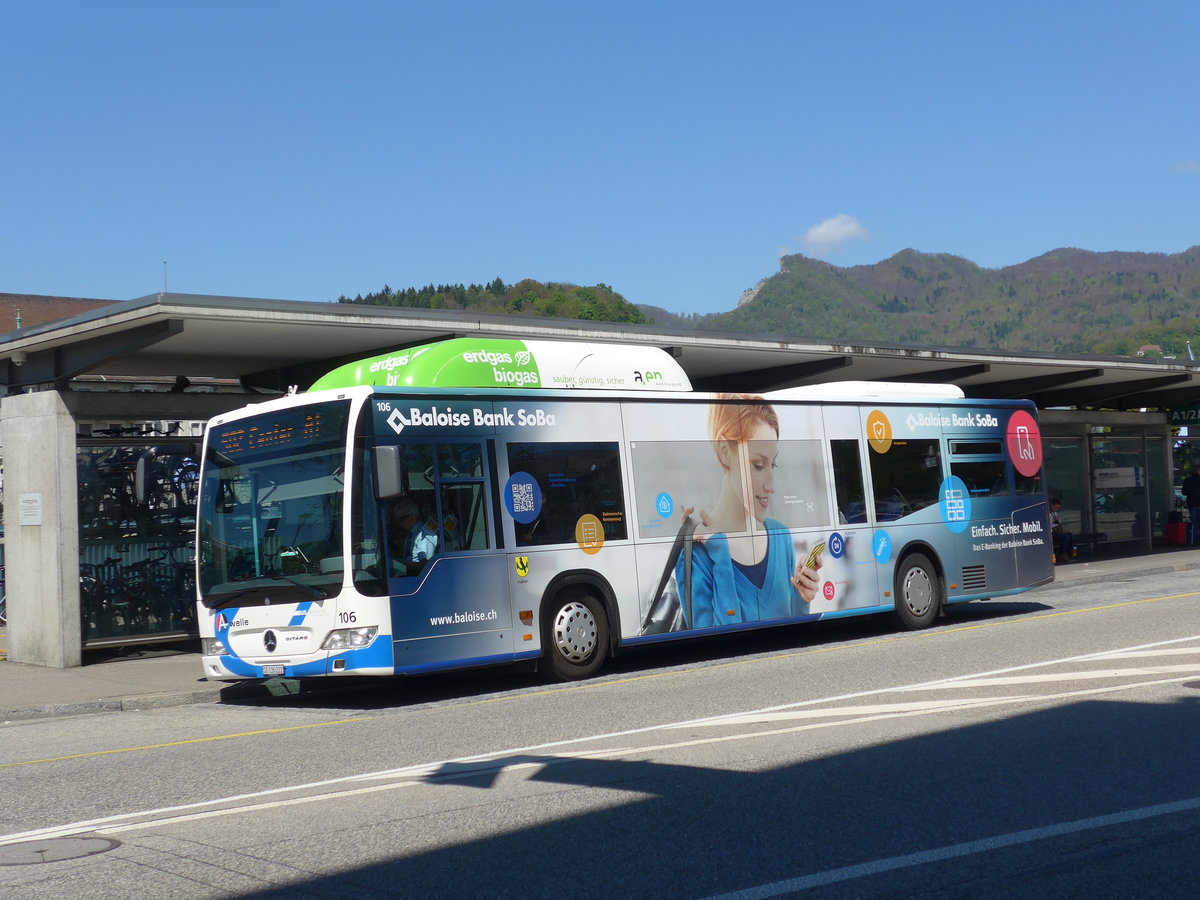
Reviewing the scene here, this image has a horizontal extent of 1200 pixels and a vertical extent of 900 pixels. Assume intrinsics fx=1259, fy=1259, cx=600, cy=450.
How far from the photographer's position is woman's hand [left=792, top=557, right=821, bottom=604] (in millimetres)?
15102

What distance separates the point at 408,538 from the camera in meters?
11.6

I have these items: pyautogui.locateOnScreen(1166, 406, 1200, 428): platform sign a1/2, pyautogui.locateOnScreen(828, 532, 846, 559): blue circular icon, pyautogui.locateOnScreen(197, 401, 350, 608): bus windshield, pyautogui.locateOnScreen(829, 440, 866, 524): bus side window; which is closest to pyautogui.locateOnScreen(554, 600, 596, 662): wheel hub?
pyautogui.locateOnScreen(197, 401, 350, 608): bus windshield

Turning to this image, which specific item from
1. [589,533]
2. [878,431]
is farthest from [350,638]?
[878,431]

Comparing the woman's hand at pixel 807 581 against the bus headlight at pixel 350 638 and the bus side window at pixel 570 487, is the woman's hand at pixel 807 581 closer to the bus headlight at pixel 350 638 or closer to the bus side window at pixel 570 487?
the bus side window at pixel 570 487

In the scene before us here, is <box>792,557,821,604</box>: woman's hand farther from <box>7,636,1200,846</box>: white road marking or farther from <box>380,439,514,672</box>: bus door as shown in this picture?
<box>380,439,514,672</box>: bus door

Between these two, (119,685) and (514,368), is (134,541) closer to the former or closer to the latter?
(119,685)

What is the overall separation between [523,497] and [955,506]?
23.8ft

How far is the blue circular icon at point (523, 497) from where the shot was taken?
1248cm

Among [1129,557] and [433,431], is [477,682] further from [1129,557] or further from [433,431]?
[1129,557]

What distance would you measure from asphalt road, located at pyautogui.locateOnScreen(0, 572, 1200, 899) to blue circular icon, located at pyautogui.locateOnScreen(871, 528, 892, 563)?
3286mm

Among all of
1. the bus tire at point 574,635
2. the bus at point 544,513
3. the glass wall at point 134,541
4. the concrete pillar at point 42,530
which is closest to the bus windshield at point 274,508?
the bus at point 544,513

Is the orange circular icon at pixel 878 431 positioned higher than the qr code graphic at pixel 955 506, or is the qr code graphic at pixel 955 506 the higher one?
the orange circular icon at pixel 878 431

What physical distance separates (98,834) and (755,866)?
3578mm

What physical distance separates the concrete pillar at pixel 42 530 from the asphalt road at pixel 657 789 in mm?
3516
